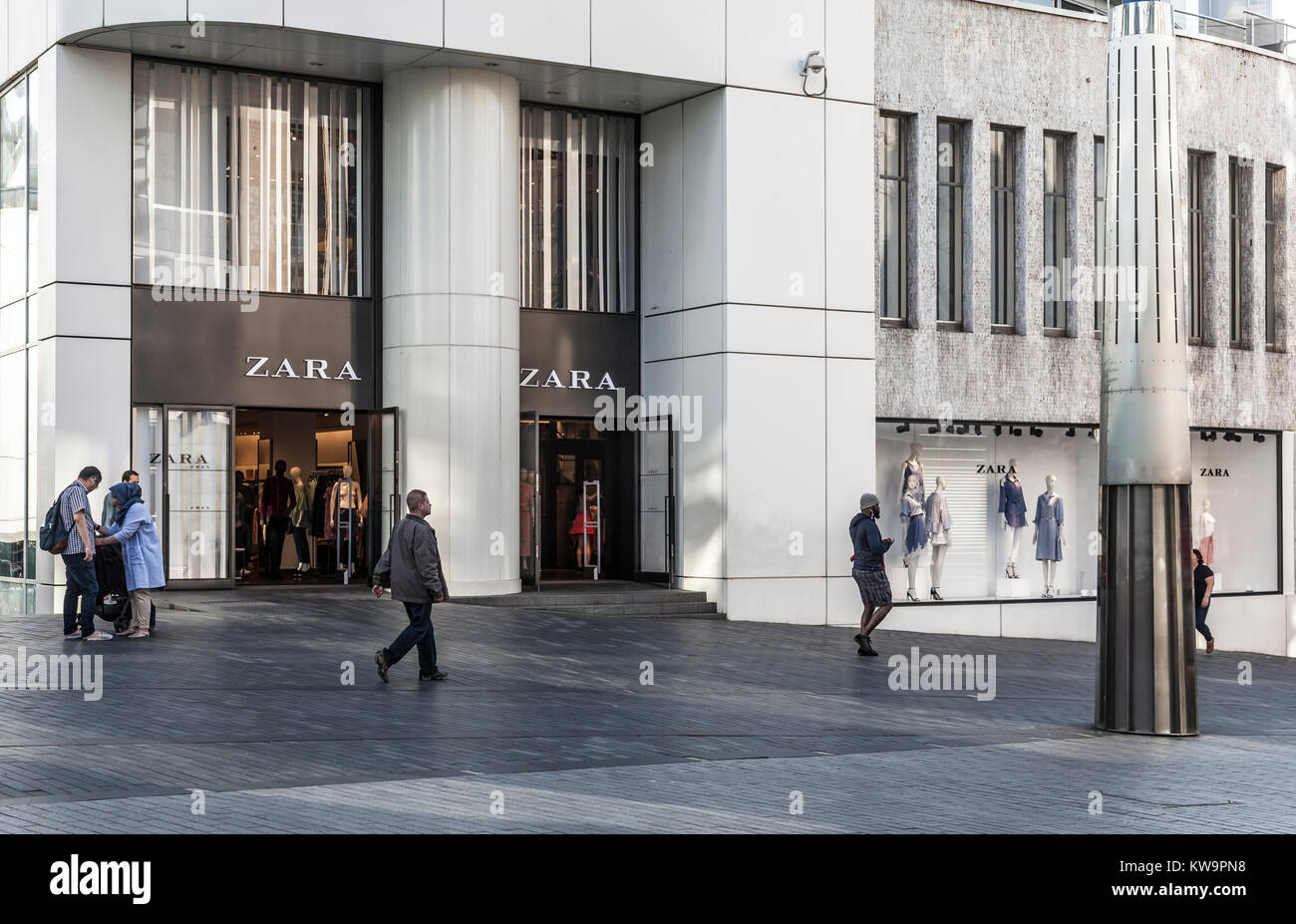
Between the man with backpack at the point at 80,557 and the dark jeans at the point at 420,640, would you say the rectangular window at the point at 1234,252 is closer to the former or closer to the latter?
the dark jeans at the point at 420,640

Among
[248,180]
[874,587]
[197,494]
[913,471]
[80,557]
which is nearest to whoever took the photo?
[80,557]

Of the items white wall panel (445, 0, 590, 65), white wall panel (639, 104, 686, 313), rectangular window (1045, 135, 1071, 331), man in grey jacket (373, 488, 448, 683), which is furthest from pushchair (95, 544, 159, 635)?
rectangular window (1045, 135, 1071, 331)

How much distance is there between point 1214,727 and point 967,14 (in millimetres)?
14221

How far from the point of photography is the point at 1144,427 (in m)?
12.4

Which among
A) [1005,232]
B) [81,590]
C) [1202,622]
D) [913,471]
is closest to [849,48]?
[1005,232]

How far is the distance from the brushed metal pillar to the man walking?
9.76 metres

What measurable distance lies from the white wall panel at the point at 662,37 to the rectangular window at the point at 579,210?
2.20 m

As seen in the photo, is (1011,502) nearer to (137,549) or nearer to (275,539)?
(275,539)

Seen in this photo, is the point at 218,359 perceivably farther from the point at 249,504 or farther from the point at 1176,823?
the point at 1176,823

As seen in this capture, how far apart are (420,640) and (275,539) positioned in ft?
37.9

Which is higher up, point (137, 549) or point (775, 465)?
point (775, 465)

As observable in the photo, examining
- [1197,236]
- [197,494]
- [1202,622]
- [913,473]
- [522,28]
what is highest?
[522,28]

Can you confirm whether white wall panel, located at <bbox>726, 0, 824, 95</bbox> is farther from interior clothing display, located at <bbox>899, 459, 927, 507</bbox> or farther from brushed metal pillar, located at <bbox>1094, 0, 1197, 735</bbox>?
brushed metal pillar, located at <bbox>1094, 0, 1197, 735</bbox>

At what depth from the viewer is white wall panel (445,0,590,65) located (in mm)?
20188
